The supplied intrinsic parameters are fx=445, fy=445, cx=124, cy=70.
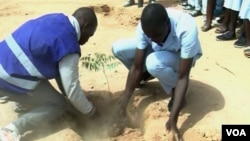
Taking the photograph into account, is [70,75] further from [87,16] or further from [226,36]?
[226,36]

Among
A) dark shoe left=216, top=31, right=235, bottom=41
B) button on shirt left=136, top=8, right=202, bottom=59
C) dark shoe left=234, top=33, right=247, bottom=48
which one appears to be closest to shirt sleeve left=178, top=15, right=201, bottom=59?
button on shirt left=136, top=8, right=202, bottom=59

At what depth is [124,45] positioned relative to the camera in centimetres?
412

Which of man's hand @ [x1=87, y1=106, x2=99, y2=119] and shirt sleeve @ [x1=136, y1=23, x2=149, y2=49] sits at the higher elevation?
shirt sleeve @ [x1=136, y1=23, x2=149, y2=49]

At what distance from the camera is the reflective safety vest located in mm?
3395

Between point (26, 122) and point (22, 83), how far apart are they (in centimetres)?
31

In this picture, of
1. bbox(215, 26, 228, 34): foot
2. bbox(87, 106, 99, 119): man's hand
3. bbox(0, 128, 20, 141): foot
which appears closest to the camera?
bbox(0, 128, 20, 141): foot

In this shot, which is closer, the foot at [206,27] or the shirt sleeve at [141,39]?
the shirt sleeve at [141,39]

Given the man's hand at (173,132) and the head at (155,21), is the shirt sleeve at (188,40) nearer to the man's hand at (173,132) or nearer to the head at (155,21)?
the head at (155,21)

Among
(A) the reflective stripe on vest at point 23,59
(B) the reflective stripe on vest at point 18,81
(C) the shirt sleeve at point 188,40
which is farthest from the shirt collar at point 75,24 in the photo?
(C) the shirt sleeve at point 188,40

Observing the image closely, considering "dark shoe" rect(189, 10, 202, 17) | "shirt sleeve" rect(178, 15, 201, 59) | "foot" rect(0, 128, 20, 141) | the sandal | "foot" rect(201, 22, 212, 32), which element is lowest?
"dark shoe" rect(189, 10, 202, 17)

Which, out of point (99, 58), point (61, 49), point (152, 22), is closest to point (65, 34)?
point (61, 49)

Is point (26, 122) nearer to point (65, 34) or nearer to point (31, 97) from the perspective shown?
point (31, 97)

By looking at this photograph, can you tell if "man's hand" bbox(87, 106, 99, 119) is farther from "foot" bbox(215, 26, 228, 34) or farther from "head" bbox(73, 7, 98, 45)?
"foot" bbox(215, 26, 228, 34)

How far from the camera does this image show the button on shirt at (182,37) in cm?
352
